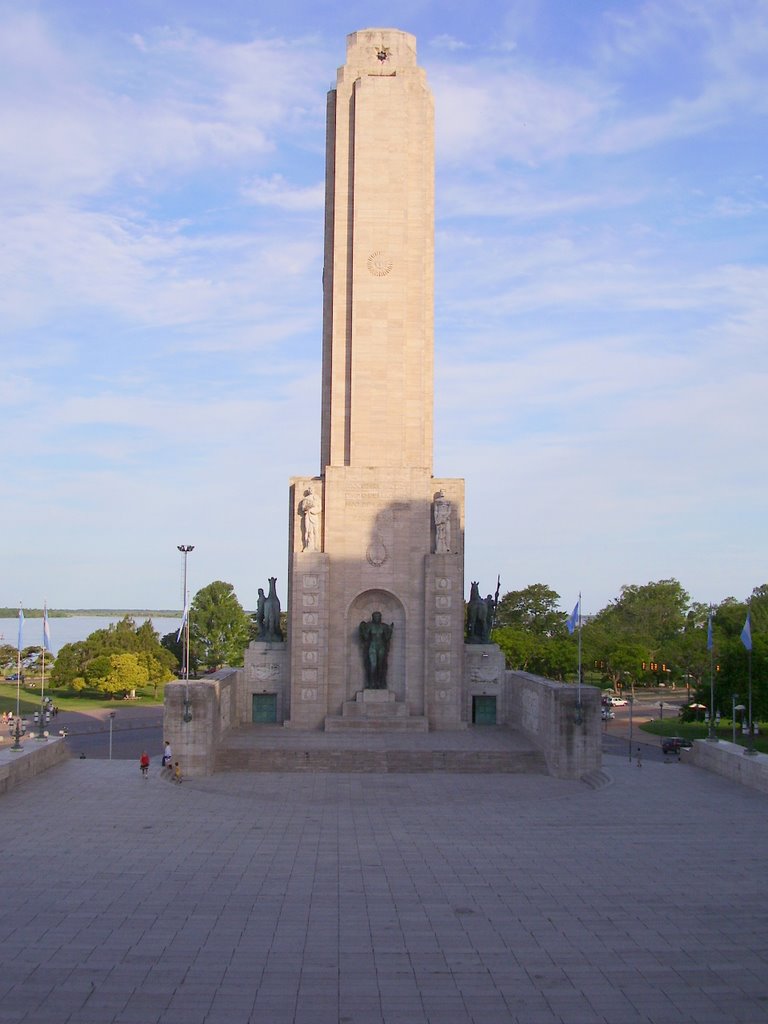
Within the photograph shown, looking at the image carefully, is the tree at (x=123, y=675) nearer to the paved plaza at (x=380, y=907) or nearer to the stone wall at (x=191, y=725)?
the stone wall at (x=191, y=725)

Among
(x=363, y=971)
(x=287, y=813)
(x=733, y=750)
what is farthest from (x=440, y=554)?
(x=363, y=971)

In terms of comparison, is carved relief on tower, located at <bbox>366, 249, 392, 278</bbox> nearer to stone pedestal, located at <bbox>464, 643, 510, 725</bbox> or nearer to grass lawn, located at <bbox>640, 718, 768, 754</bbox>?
stone pedestal, located at <bbox>464, 643, 510, 725</bbox>

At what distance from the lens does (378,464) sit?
3703cm

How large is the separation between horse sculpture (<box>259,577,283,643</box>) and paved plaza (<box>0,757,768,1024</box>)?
11.9 m

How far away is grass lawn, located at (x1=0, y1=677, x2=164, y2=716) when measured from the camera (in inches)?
2518

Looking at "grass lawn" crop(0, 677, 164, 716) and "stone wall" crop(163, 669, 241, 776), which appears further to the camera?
"grass lawn" crop(0, 677, 164, 716)

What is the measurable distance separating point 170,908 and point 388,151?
29.5 metres

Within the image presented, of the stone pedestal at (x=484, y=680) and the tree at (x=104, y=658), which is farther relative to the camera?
the tree at (x=104, y=658)

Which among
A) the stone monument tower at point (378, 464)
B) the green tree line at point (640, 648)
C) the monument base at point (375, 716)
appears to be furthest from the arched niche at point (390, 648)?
the green tree line at point (640, 648)

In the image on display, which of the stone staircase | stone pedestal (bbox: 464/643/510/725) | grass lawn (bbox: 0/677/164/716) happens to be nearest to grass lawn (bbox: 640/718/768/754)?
stone pedestal (bbox: 464/643/510/725)

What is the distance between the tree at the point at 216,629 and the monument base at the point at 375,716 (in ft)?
147

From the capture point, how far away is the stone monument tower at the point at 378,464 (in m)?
35.8

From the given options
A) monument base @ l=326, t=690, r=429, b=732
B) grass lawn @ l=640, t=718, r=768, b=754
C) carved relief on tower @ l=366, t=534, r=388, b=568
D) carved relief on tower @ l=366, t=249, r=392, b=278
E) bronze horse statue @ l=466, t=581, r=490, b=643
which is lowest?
grass lawn @ l=640, t=718, r=768, b=754

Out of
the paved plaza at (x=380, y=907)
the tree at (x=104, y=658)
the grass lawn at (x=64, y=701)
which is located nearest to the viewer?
the paved plaza at (x=380, y=907)
